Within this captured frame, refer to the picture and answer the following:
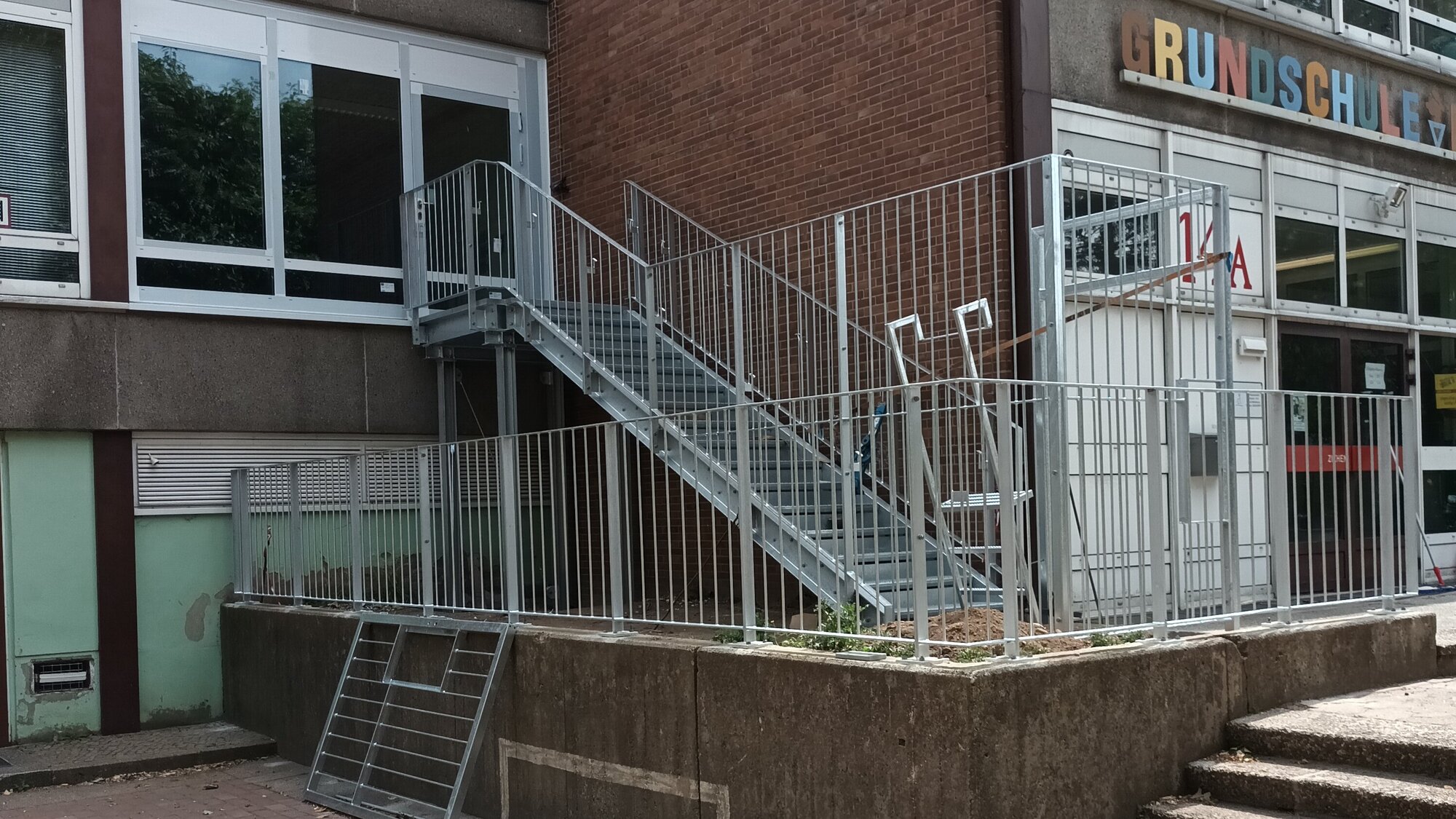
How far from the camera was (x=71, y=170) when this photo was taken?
10.8m

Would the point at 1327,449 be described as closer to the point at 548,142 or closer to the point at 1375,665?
the point at 1375,665

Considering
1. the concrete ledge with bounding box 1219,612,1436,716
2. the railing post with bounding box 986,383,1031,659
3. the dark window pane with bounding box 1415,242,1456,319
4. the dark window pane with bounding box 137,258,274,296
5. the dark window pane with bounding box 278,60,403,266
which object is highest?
the dark window pane with bounding box 278,60,403,266

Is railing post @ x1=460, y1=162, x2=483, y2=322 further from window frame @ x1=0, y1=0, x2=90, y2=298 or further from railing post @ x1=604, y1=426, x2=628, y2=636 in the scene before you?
railing post @ x1=604, y1=426, x2=628, y2=636

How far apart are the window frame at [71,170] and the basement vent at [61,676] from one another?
9.40 ft

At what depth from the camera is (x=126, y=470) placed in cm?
1091

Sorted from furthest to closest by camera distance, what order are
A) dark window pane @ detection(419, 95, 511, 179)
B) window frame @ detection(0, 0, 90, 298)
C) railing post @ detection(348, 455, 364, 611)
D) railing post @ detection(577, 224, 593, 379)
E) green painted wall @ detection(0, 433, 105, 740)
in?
1. dark window pane @ detection(419, 95, 511, 179)
2. window frame @ detection(0, 0, 90, 298)
3. green painted wall @ detection(0, 433, 105, 740)
4. railing post @ detection(577, 224, 593, 379)
5. railing post @ detection(348, 455, 364, 611)

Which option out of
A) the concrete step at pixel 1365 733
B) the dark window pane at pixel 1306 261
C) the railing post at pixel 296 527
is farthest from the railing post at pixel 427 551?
the dark window pane at pixel 1306 261

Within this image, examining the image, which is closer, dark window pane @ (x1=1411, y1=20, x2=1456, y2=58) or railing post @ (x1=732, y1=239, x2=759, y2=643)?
railing post @ (x1=732, y1=239, x2=759, y2=643)

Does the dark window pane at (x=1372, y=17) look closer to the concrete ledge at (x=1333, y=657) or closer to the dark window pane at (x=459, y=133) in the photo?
the concrete ledge at (x=1333, y=657)

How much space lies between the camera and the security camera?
11.6 m

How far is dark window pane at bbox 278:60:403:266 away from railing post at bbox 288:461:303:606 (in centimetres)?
238

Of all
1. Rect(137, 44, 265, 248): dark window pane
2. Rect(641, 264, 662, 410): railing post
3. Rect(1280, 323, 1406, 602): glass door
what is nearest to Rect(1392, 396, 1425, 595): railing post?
Rect(1280, 323, 1406, 602): glass door

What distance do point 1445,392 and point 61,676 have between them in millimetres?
11994

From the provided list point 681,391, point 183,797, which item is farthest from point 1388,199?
point 183,797
